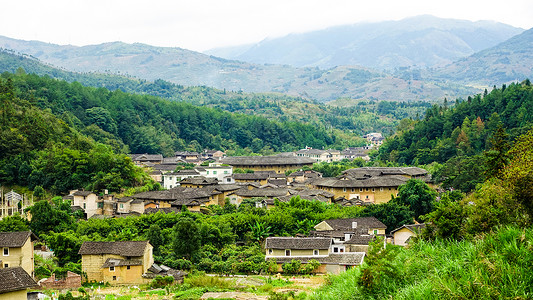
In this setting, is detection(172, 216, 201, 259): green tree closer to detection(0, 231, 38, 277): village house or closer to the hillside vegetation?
detection(0, 231, 38, 277): village house

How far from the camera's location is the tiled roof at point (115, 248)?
24594 mm

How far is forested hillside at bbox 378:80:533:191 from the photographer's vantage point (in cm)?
5086

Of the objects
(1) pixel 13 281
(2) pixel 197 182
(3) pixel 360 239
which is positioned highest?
(1) pixel 13 281

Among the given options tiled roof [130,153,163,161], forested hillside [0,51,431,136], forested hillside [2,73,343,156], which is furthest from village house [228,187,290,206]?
forested hillside [0,51,431,136]

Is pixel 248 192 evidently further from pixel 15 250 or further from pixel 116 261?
pixel 15 250

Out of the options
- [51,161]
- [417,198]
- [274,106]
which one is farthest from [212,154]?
[274,106]

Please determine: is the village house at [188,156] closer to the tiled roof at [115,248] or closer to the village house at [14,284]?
the tiled roof at [115,248]

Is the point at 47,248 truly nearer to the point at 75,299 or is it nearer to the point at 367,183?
the point at 75,299

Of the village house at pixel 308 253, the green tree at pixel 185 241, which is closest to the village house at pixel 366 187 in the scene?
the village house at pixel 308 253

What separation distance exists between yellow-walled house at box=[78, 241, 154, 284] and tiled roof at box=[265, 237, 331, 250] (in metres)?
6.37

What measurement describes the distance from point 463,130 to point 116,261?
145 feet

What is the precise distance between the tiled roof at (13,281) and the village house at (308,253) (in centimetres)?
1219

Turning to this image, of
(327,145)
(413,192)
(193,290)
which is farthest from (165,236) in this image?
(327,145)

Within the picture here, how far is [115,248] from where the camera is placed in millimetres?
24859
